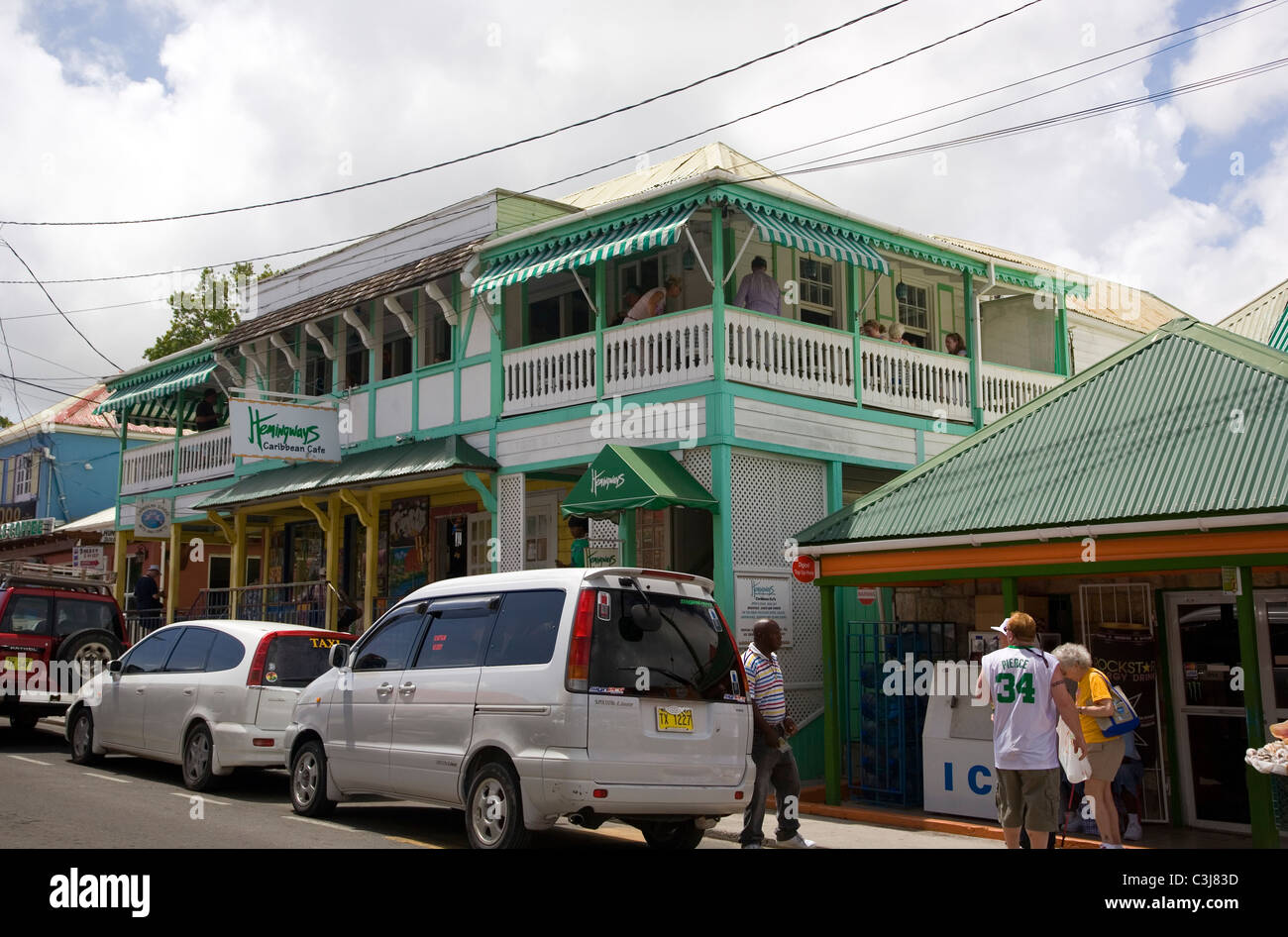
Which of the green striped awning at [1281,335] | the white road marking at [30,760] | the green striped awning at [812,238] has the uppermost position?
the green striped awning at [812,238]

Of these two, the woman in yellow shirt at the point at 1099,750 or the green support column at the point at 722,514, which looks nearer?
the woman in yellow shirt at the point at 1099,750

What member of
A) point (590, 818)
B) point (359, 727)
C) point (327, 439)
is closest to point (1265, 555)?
point (590, 818)

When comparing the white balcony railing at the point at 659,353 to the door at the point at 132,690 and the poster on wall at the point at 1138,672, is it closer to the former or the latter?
the poster on wall at the point at 1138,672

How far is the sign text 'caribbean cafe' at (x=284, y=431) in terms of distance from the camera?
61.2 feet

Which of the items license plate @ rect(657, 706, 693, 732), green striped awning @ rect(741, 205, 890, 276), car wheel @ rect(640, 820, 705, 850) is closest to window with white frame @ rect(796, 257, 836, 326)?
green striped awning @ rect(741, 205, 890, 276)

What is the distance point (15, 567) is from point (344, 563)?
6775mm

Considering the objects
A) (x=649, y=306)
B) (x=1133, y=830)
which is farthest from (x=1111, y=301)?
(x=1133, y=830)

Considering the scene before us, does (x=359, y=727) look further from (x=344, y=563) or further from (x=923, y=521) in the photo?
(x=344, y=563)

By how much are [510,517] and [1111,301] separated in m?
13.2

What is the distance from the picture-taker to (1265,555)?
9781 mm

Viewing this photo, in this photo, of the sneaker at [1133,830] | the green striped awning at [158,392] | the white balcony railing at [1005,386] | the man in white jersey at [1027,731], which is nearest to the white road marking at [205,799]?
the man in white jersey at [1027,731]

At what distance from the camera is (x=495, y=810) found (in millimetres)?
8602

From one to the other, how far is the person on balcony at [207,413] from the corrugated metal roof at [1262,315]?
1923 centimetres

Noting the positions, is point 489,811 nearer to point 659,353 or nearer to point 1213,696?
point 1213,696
